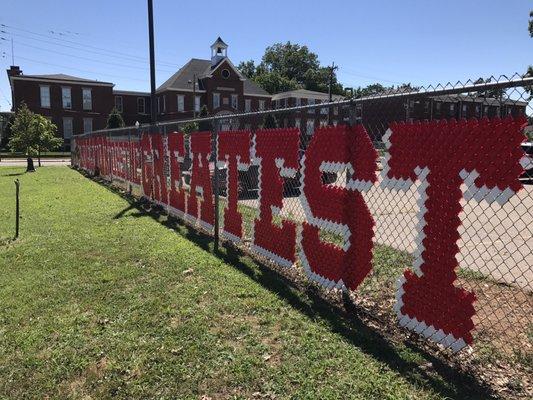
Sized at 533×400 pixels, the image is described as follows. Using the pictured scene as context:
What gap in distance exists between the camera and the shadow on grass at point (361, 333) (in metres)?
3.00

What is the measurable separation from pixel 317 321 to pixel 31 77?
4780 centimetres

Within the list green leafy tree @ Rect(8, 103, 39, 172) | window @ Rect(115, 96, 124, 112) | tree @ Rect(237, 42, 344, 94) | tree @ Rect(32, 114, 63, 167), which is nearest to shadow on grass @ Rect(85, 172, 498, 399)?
green leafy tree @ Rect(8, 103, 39, 172)

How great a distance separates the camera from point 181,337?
3.79m

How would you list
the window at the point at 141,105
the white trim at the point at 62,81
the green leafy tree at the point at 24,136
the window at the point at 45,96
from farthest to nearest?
the window at the point at 141,105 < the window at the point at 45,96 < the white trim at the point at 62,81 < the green leafy tree at the point at 24,136

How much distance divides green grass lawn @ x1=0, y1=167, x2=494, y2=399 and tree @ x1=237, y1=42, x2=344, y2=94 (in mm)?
92713

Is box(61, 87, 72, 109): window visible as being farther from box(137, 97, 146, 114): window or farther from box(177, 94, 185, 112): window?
box(177, 94, 185, 112): window

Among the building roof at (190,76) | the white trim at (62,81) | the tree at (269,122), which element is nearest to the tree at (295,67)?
the building roof at (190,76)

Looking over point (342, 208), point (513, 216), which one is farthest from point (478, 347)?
point (513, 216)

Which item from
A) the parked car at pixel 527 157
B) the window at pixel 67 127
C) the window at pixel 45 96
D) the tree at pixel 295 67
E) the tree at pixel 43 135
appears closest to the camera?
the parked car at pixel 527 157

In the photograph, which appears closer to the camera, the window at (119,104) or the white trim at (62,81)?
the white trim at (62,81)

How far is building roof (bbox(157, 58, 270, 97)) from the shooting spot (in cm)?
4934

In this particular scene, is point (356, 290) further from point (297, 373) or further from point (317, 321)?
point (297, 373)

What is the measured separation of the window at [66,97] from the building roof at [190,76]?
9.48 m

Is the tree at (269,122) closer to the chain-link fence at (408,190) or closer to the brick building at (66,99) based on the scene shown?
the chain-link fence at (408,190)
